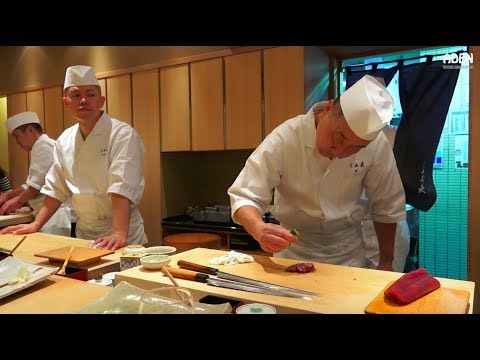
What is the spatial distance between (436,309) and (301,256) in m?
0.87

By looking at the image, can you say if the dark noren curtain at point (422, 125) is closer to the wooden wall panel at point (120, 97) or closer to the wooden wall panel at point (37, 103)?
the wooden wall panel at point (120, 97)

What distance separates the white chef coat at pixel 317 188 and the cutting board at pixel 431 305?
69 centimetres

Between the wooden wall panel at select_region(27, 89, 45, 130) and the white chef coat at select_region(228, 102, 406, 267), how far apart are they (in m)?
4.62

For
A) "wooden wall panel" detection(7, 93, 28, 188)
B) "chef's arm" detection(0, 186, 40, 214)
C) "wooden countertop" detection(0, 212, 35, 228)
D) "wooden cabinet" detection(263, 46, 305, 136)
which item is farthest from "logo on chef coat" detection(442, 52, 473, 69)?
"wooden wall panel" detection(7, 93, 28, 188)

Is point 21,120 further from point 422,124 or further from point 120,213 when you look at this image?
point 422,124

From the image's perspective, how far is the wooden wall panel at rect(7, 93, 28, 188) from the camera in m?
5.76

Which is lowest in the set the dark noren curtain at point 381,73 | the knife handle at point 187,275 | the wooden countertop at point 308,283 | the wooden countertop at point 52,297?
the wooden countertop at point 52,297

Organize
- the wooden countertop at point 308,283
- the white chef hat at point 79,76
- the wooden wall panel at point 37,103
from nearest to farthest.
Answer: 1. the wooden countertop at point 308,283
2. the white chef hat at point 79,76
3. the wooden wall panel at point 37,103

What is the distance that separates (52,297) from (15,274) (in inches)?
8.3

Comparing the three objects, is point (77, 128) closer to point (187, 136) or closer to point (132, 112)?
point (187, 136)

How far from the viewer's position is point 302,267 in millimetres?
1452

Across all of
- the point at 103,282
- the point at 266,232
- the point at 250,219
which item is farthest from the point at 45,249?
the point at 266,232

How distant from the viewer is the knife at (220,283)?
1214 mm

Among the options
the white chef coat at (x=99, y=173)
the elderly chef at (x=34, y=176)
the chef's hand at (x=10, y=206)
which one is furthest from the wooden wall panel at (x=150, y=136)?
the white chef coat at (x=99, y=173)
